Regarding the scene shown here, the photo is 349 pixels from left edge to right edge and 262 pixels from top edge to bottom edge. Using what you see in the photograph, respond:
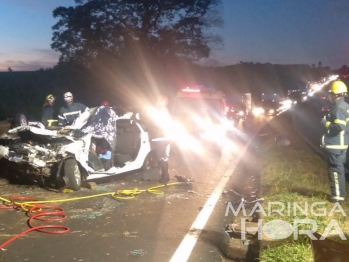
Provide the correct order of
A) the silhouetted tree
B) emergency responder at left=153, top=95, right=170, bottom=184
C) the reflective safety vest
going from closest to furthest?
1. the reflective safety vest
2. emergency responder at left=153, top=95, right=170, bottom=184
3. the silhouetted tree

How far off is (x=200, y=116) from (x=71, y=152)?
24.6ft

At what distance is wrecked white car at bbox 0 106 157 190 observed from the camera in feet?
28.3

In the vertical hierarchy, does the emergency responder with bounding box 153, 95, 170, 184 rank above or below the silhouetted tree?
below

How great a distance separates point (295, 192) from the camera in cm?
867

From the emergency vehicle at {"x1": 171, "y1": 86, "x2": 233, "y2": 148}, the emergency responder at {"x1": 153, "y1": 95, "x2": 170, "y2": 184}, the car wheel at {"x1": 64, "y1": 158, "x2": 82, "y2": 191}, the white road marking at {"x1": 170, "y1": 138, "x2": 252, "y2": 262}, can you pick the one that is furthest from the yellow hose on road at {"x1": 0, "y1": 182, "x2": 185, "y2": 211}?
the emergency vehicle at {"x1": 171, "y1": 86, "x2": 233, "y2": 148}

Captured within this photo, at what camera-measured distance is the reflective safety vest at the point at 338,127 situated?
24.5 ft

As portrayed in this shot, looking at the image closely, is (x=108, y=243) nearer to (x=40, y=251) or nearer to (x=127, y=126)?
(x=40, y=251)

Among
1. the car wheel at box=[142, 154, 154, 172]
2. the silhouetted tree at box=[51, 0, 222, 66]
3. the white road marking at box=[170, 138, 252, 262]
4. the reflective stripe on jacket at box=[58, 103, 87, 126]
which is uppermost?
the silhouetted tree at box=[51, 0, 222, 66]

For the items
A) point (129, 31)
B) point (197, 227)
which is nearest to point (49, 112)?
point (197, 227)

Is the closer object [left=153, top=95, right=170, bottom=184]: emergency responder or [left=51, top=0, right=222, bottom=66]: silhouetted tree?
[left=153, top=95, right=170, bottom=184]: emergency responder

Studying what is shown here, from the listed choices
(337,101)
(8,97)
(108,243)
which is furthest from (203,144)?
(8,97)

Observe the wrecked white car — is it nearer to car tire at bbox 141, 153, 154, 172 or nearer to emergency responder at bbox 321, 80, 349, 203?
car tire at bbox 141, 153, 154, 172

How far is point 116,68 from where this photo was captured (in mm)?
34812

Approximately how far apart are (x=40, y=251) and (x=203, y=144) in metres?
10.5
